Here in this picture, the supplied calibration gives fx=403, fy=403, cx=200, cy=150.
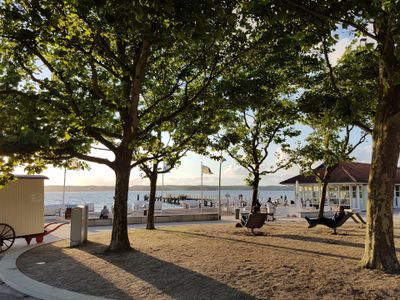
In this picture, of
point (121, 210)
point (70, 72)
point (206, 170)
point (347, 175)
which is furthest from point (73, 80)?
point (347, 175)

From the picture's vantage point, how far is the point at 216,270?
8.40m

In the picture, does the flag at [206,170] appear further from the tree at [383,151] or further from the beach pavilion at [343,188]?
the tree at [383,151]

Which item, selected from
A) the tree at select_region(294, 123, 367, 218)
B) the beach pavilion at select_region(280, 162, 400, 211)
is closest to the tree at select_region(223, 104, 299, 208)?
the tree at select_region(294, 123, 367, 218)

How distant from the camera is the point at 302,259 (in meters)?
9.38

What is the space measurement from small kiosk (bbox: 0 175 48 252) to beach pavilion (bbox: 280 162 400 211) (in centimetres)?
2118

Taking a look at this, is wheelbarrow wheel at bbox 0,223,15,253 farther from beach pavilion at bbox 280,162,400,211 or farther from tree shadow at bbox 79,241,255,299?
beach pavilion at bbox 280,162,400,211

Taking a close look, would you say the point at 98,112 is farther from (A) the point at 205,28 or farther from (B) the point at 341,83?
(B) the point at 341,83

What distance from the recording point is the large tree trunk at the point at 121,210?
11312 millimetres

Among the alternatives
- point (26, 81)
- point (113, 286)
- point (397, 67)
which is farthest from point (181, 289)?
point (26, 81)

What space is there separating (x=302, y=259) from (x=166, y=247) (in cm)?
403

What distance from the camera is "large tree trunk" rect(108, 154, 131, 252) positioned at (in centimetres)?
1131

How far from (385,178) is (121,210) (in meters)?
6.99

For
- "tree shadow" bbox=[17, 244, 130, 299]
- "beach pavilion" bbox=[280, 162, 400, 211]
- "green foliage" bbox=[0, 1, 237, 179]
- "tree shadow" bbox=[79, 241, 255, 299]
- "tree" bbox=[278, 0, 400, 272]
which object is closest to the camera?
"tree shadow" bbox=[79, 241, 255, 299]

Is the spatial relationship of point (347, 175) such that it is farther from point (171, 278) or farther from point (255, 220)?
point (171, 278)
